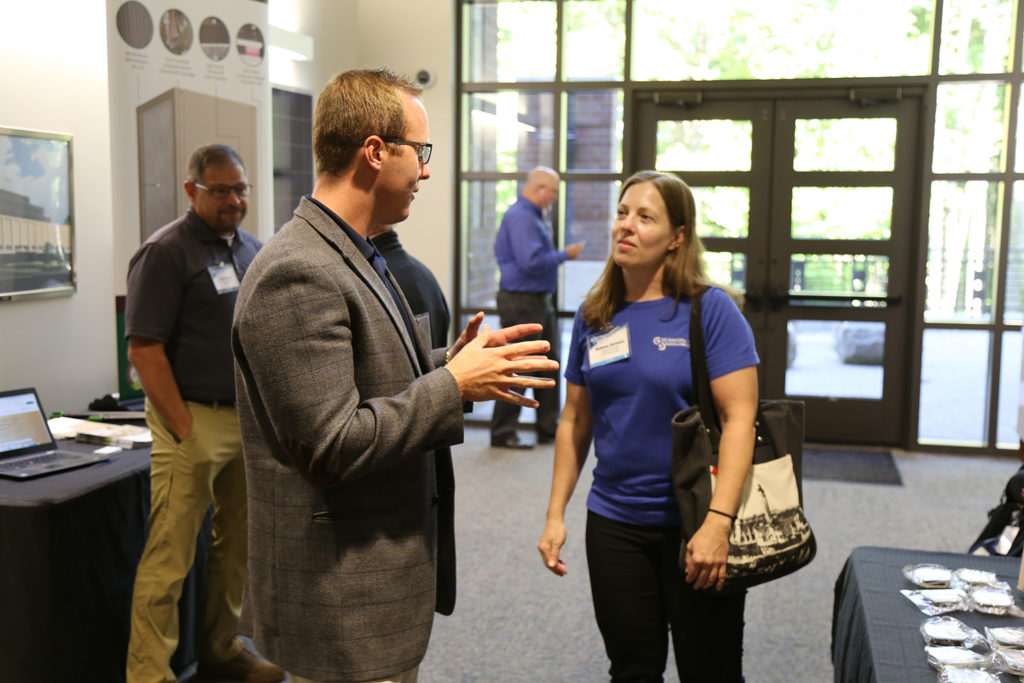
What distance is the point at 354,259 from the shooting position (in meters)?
1.42

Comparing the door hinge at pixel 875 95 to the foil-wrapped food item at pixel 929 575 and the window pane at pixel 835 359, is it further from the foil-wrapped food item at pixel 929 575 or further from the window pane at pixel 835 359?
the foil-wrapped food item at pixel 929 575

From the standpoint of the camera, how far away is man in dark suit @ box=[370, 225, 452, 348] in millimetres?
2768

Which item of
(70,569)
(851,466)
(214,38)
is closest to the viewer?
(70,569)

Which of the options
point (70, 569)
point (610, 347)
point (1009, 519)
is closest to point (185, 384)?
point (70, 569)

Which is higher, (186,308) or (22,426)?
(186,308)

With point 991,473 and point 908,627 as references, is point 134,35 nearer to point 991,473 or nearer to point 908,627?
point 908,627

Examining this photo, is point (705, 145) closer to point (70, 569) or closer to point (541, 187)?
point (541, 187)

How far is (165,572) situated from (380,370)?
5.46 ft

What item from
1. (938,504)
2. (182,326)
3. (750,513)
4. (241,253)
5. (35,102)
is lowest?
(938,504)

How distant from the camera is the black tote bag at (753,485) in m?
1.99

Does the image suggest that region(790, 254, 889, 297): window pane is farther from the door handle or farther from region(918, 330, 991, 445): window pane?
region(918, 330, 991, 445): window pane

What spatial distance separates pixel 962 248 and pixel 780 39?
1842 millimetres

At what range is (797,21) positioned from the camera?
6246 mm

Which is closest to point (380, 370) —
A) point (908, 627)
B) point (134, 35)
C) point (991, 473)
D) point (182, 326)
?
point (908, 627)
